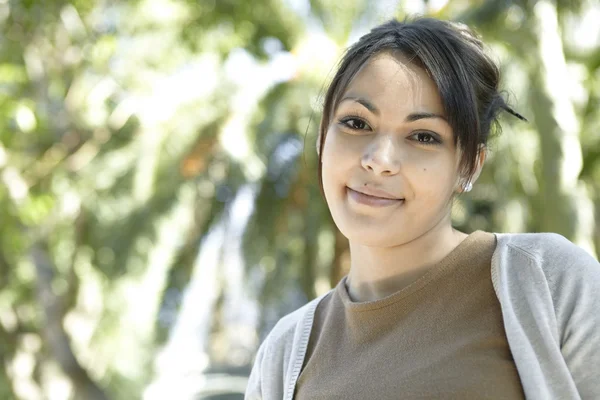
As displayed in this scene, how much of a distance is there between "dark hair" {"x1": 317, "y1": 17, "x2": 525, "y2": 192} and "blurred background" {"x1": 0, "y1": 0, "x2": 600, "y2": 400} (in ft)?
19.6

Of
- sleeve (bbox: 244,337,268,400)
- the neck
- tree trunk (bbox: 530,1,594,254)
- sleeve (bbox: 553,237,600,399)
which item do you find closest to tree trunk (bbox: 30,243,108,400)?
tree trunk (bbox: 530,1,594,254)

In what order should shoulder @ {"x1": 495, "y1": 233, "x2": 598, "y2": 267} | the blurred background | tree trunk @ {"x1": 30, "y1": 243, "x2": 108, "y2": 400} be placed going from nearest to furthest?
shoulder @ {"x1": 495, "y1": 233, "x2": 598, "y2": 267}, the blurred background, tree trunk @ {"x1": 30, "y1": 243, "x2": 108, "y2": 400}

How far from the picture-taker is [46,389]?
11523 millimetres

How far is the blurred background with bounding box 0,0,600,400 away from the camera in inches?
387

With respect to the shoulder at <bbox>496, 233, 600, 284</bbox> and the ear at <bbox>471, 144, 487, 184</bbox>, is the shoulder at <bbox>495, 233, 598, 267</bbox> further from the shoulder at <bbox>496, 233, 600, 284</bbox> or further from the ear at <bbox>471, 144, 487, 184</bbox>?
the ear at <bbox>471, 144, 487, 184</bbox>

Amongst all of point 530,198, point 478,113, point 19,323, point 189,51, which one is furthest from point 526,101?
point 19,323

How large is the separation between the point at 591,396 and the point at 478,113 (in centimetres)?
60

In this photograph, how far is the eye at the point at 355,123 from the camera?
1.80m

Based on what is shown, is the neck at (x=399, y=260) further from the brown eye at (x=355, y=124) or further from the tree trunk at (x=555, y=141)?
the tree trunk at (x=555, y=141)

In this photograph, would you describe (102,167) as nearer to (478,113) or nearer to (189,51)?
(189,51)

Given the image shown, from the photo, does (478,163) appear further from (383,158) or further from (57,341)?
(57,341)

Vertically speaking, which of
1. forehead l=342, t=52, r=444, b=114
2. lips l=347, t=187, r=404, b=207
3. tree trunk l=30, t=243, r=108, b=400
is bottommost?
tree trunk l=30, t=243, r=108, b=400

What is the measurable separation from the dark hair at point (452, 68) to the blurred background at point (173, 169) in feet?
19.6

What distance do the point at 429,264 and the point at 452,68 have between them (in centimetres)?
40
